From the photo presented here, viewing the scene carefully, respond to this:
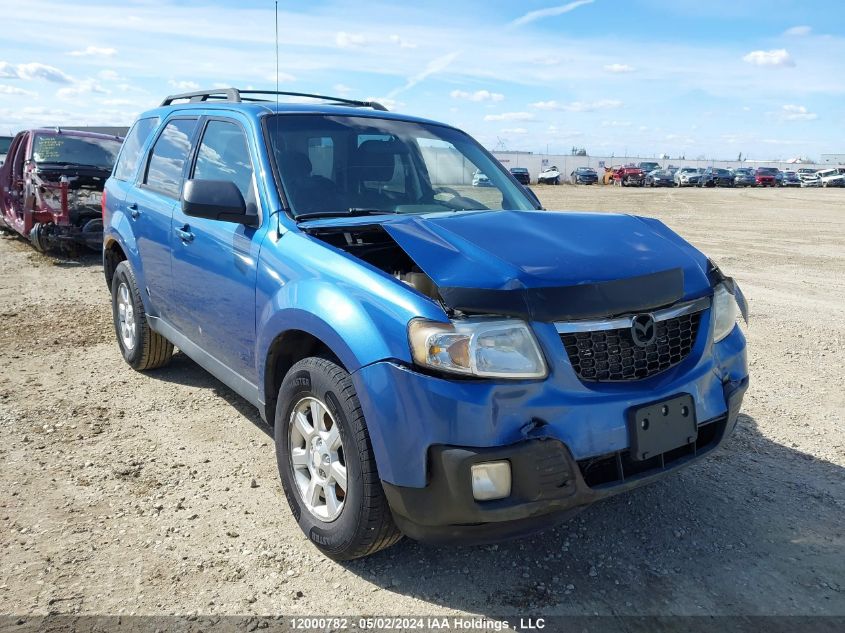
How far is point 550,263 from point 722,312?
0.92 metres

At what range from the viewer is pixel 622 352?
2648 millimetres

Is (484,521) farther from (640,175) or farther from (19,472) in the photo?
(640,175)

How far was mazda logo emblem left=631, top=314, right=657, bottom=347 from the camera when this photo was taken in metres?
2.65

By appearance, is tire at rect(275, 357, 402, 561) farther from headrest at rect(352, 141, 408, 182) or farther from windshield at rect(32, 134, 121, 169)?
windshield at rect(32, 134, 121, 169)

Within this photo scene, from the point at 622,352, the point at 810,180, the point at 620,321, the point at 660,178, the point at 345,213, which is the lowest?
the point at 660,178

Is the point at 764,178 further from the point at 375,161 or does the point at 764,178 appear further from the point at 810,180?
the point at 375,161

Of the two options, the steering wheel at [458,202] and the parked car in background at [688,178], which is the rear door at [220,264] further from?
the parked car in background at [688,178]

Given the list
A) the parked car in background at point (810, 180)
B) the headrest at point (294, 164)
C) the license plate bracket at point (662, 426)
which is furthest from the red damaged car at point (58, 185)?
the parked car in background at point (810, 180)

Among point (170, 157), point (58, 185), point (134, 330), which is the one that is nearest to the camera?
point (170, 157)

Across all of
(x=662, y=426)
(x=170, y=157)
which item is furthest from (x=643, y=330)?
(x=170, y=157)

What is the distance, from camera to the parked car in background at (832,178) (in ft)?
179

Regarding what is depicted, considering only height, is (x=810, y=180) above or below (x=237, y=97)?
below

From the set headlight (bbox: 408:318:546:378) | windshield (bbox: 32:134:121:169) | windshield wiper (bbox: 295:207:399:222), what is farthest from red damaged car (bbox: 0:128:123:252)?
headlight (bbox: 408:318:546:378)

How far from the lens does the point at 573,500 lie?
2.46 m
